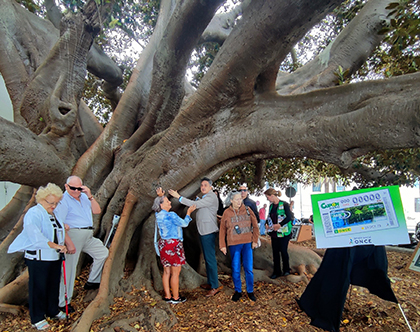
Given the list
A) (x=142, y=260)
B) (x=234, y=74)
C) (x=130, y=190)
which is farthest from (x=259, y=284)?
(x=234, y=74)

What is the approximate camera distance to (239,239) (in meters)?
3.38

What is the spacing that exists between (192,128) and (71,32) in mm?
2866

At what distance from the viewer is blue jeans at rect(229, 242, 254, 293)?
3400 mm

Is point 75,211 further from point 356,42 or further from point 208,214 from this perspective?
point 356,42

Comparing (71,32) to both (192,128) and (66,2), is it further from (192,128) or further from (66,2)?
(192,128)

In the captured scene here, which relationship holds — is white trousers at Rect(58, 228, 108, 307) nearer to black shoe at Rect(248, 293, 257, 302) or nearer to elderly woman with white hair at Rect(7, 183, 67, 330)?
elderly woman with white hair at Rect(7, 183, 67, 330)

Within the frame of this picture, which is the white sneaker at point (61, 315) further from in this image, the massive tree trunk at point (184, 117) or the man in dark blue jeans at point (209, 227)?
the man in dark blue jeans at point (209, 227)

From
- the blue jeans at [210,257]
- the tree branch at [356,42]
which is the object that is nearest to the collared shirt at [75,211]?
the blue jeans at [210,257]

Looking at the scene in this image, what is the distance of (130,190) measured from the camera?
13.0ft

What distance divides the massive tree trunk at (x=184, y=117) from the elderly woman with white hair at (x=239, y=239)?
0.72 metres

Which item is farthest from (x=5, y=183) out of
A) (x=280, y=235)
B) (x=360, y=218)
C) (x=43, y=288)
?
(x=360, y=218)

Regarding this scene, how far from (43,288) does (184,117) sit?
2557mm

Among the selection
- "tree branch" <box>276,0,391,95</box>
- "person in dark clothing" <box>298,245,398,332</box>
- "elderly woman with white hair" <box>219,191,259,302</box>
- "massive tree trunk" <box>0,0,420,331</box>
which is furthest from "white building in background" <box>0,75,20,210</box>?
"person in dark clothing" <box>298,245,398,332</box>

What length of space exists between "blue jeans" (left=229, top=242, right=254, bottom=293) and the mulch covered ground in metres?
0.19
